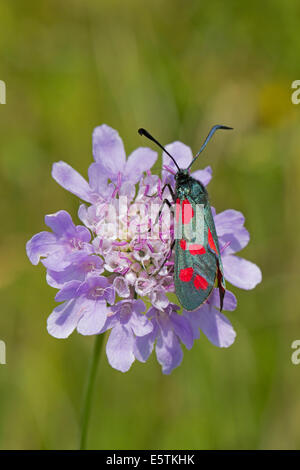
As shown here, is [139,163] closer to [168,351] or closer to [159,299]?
[159,299]

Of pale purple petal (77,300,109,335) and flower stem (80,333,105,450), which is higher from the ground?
pale purple petal (77,300,109,335)

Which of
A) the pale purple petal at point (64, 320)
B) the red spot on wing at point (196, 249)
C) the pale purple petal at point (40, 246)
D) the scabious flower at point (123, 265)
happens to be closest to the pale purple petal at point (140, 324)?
the scabious flower at point (123, 265)

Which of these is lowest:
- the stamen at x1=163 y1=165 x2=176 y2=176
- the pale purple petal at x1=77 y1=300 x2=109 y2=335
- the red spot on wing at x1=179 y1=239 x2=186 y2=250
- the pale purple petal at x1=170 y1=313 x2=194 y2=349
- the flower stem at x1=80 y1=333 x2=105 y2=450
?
the flower stem at x1=80 y1=333 x2=105 y2=450

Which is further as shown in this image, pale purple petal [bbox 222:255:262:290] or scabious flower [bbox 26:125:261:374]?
pale purple petal [bbox 222:255:262:290]

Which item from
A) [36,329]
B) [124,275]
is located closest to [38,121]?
[36,329]

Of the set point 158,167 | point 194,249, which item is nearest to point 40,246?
point 194,249

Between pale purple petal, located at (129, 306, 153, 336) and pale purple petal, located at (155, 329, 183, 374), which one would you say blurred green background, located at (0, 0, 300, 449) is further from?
pale purple petal, located at (129, 306, 153, 336)

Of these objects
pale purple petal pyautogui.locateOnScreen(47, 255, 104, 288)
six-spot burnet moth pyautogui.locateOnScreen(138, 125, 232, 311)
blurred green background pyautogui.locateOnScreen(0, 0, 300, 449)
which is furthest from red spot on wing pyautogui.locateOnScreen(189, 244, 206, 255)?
blurred green background pyautogui.locateOnScreen(0, 0, 300, 449)

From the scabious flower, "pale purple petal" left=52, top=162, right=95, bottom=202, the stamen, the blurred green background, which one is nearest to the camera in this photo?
the scabious flower

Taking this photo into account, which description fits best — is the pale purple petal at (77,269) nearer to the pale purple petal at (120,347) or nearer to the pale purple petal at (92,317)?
the pale purple petal at (92,317)
